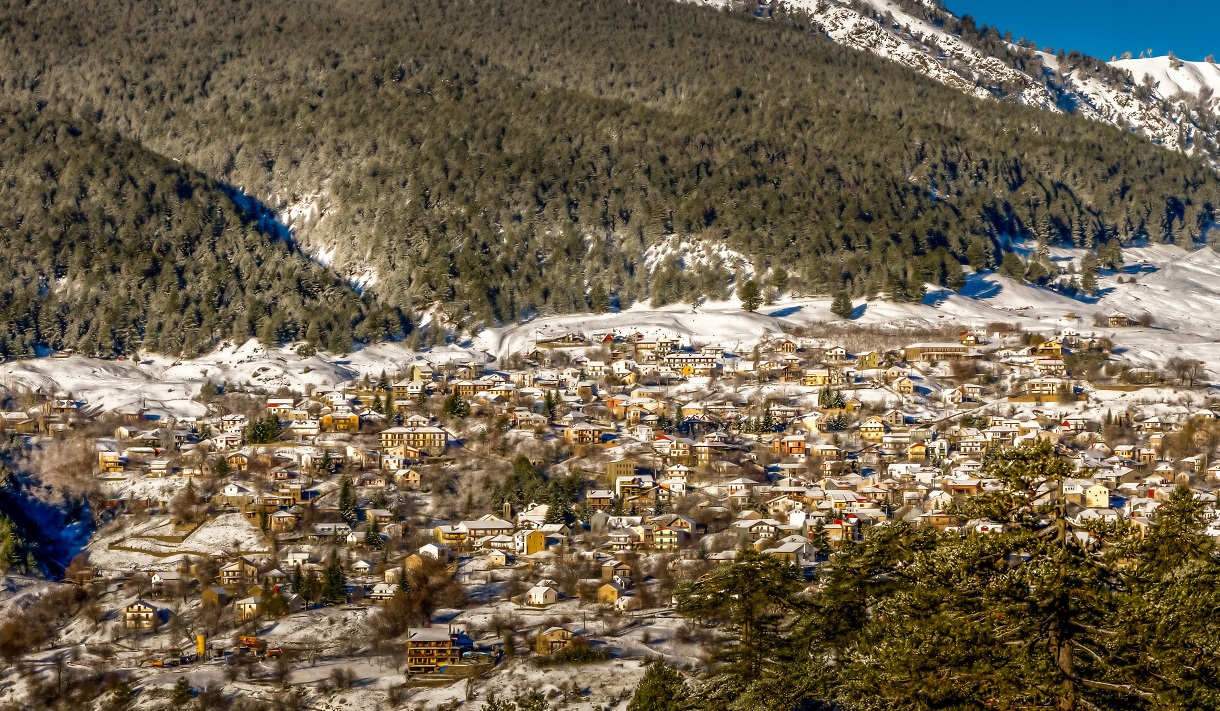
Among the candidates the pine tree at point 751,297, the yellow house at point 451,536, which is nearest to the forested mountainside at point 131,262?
the pine tree at point 751,297

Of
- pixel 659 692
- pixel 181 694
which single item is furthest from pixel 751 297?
pixel 659 692

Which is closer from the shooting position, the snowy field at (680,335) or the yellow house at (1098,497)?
the yellow house at (1098,497)

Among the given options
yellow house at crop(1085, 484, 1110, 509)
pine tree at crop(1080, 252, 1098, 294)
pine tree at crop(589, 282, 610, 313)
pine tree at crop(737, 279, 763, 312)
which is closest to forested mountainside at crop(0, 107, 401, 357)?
pine tree at crop(589, 282, 610, 313)

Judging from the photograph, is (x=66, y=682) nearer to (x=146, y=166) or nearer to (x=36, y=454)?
(x=36, y=454)

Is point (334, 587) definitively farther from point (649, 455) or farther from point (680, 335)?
point (680, 335)

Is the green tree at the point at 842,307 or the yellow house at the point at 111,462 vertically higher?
the green tree at the point at 842,307

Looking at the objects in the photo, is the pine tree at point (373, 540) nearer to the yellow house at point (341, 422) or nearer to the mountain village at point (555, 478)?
the mountain village at point (555, 478)
